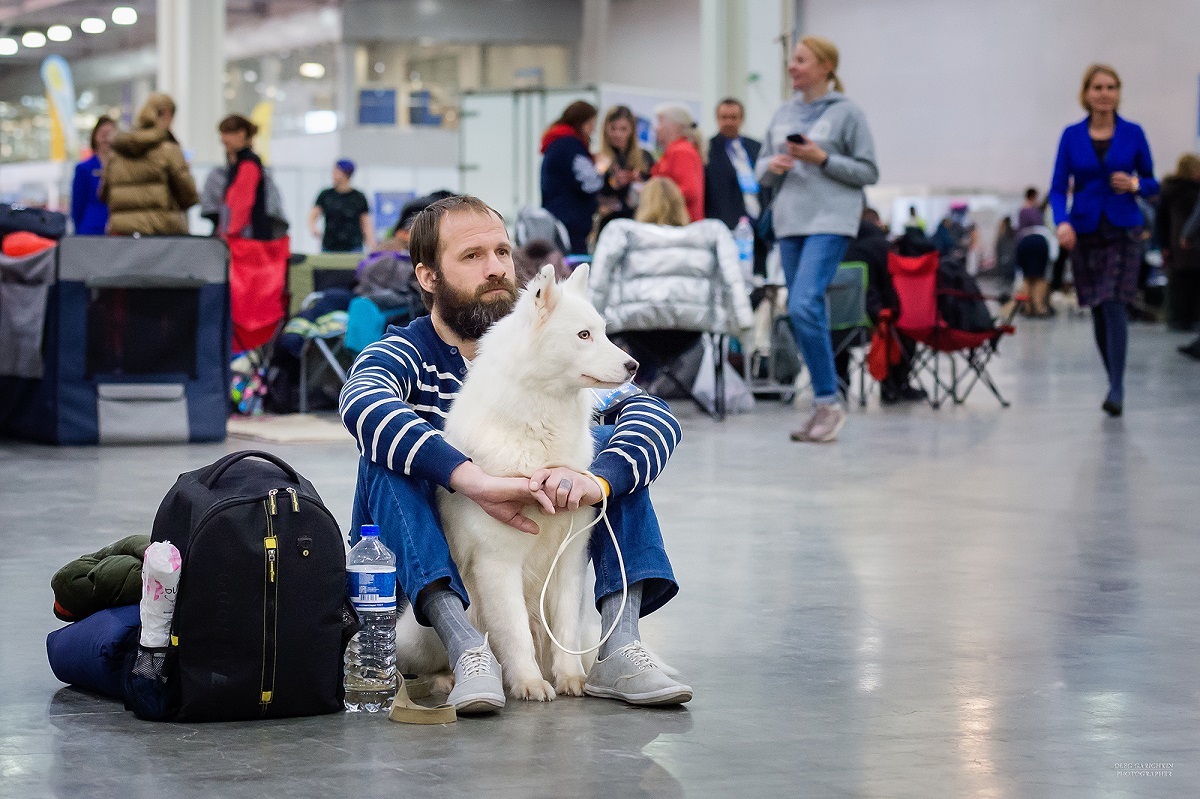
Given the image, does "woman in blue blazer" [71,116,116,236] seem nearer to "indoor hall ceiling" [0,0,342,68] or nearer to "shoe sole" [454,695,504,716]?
"shoe sole" [454,695,504,716]

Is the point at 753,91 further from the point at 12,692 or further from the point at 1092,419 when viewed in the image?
the point at 12,692

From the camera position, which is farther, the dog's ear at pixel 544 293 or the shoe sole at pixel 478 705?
the dog's ear at pixel 544 293

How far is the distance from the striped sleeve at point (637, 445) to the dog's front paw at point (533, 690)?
420mm

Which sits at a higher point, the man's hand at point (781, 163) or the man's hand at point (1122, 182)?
the man's hand at point (781, 163)

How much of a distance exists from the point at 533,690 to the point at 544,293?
0.81m

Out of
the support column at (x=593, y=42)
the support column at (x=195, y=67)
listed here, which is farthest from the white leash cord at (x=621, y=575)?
the support column at (x=593, y=42)

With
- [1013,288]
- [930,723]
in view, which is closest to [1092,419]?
[930,723]

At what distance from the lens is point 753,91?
16109 millimetres

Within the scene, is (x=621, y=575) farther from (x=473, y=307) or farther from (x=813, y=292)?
(x=813, y=292)

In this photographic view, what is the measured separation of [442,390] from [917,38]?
26428mm

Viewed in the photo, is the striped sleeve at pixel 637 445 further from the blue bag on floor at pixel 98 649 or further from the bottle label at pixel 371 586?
the blue bag on floor at pixel 98 649

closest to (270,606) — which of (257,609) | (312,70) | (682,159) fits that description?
(257,609)

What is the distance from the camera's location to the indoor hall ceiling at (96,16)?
111 feet

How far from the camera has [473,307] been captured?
3303mm
